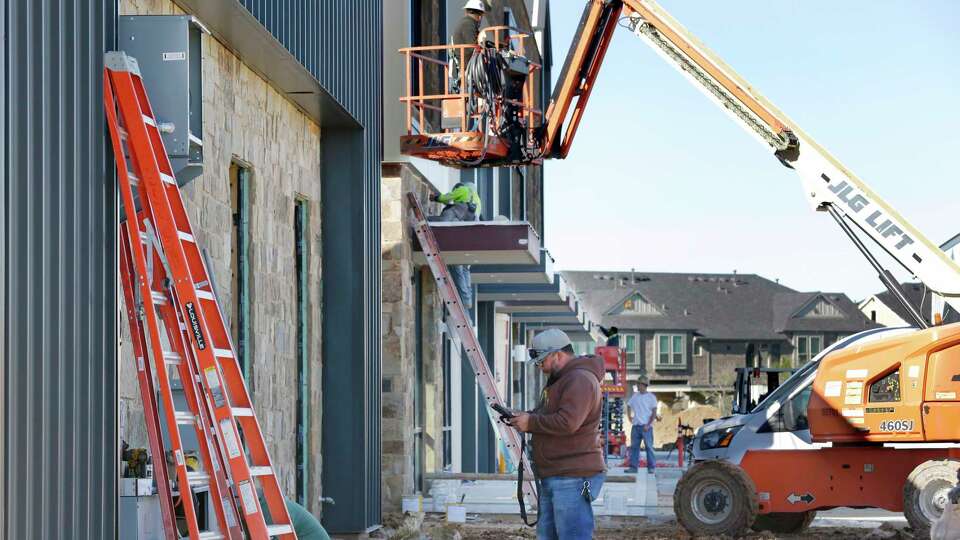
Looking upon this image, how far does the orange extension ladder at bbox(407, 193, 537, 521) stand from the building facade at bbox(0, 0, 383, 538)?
223 centimetres

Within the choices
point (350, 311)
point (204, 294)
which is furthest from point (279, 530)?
point (350, 311)

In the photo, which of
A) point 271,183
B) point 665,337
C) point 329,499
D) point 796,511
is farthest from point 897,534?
point 665,337

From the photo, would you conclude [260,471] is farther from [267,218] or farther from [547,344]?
[267,218]

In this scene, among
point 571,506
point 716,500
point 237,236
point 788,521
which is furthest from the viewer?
point 788,521

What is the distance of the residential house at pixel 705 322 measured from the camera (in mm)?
85188

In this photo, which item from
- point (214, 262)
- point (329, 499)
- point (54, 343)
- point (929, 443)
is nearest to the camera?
point (54, 343)

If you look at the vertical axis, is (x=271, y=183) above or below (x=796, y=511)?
above

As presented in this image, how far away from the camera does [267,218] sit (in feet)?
42.8

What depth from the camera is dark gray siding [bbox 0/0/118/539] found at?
679 centimetres

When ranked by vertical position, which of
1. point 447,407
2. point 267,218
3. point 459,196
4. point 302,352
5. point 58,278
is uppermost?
point 459,196

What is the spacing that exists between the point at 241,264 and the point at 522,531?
5.37 meters

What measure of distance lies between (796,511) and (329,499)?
547 centimetres

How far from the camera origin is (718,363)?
86938 millimetres

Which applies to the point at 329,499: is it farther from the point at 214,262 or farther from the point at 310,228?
the point at 214,262
